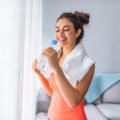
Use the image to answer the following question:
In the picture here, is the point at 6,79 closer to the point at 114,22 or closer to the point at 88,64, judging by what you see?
the point at 88,64

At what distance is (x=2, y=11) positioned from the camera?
0.87m

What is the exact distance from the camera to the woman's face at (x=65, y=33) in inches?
31.9

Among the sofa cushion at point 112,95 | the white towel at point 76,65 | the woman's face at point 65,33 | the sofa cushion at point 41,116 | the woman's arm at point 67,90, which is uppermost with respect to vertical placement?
the woman's face at point 65,33

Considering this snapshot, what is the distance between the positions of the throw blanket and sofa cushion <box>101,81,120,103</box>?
0.05 meters

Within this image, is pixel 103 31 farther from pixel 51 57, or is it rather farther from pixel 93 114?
pixel 51 57

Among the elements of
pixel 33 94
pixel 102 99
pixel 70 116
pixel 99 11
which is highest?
pixel 99 11

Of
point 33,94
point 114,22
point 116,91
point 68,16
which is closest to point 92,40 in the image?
point 114,22

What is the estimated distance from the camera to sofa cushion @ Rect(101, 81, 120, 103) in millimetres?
2363

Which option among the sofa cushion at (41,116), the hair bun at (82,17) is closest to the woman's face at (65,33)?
the hair bun at (82,17)

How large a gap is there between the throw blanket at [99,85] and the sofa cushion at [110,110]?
0.47 feet

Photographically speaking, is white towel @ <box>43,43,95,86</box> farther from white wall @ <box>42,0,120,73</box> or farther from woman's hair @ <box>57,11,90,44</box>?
white wall @ <box>42,0,120,73</box>

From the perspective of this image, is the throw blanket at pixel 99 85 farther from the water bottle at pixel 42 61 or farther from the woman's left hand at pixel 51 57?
the woman's left hand at pixel 51 57

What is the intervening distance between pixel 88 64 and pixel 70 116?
0.24 m

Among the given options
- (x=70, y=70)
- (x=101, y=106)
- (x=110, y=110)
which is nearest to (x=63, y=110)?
(x=70, y=70)
